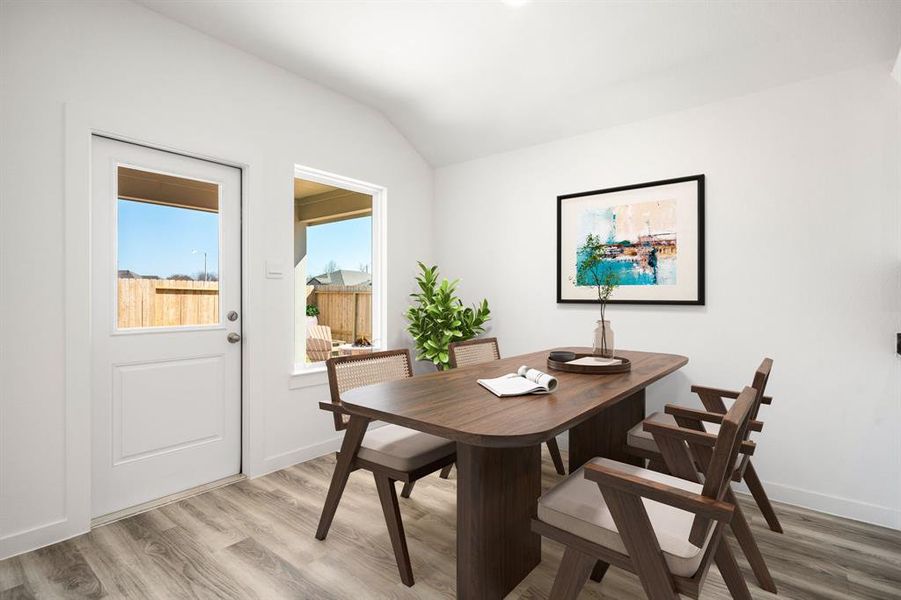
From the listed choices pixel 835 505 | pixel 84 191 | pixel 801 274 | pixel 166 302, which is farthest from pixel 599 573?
pixel 84 191

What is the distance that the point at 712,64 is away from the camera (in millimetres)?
2639

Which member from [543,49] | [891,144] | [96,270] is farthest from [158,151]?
[891,144]

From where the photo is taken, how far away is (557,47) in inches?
108

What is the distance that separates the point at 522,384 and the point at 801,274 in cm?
193

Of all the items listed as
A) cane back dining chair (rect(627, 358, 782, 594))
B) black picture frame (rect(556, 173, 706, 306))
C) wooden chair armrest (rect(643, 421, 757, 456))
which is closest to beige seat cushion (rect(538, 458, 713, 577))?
wooden chair armrest (rect(643, 421, 757, 456))

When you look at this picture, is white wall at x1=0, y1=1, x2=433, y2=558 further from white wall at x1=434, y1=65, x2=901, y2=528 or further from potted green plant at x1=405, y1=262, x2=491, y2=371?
white wall at x1=434, y1=65, x2=901, y2=528

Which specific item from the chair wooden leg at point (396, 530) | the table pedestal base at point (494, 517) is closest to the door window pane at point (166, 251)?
the chair wooden leg at point (396, 530)

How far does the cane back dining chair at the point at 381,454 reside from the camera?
1876 mm

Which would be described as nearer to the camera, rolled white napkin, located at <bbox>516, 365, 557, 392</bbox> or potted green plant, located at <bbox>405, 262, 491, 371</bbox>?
rolled white napkin, located at <bbox>516, 365, 557, 392</bbox>

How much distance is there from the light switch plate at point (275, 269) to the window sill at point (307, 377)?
69 cm

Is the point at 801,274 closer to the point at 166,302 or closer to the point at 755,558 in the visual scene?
the point at 755,558

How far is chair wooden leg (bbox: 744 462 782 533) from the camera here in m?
2.22

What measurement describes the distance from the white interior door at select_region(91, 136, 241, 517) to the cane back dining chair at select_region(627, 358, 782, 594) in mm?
2486

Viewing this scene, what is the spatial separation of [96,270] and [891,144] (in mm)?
4239
